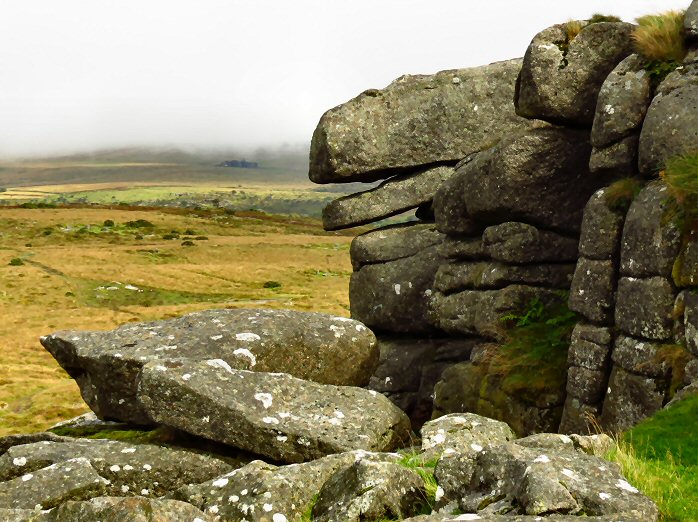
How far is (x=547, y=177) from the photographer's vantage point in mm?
28375

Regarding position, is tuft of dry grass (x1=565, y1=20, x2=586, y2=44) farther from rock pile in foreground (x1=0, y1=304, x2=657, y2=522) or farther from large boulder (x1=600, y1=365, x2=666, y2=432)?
rock pile in foreground (x1=0, y1=304, x2=657, y2=522)

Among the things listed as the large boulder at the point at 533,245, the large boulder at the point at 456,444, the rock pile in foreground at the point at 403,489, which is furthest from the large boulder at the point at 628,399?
the large boulder at the point at 533,245

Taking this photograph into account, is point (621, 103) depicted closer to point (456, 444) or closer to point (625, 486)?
point (456, 444)

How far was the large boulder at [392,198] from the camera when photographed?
119ft

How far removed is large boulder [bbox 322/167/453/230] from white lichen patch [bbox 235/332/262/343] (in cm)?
1332

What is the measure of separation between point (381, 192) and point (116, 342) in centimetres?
1619

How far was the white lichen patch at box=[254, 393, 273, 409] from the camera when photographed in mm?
20844

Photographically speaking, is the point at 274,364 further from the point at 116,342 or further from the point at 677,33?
the point at 677,33

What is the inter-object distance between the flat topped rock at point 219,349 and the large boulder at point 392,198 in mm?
11150

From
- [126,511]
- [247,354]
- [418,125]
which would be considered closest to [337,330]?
[247,354]

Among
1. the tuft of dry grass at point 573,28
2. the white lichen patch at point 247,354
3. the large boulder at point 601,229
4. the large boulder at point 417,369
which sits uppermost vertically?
the tuft of dry grass at point 573,28

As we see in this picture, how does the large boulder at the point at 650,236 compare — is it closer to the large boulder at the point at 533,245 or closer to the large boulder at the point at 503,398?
the large boulder at the point at 503,398

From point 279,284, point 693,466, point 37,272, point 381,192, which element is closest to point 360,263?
point 381,192

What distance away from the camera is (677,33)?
81.8ft
